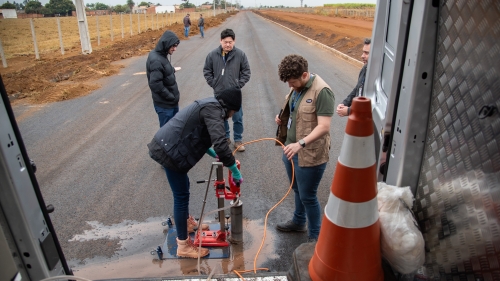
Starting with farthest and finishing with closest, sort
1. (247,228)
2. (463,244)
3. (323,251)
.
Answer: (247,228) < (323,251) < (463,244)

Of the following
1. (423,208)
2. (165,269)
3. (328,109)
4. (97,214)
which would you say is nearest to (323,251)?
(423,208)

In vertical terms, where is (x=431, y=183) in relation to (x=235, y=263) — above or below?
above

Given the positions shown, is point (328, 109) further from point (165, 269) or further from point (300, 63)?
point (165, 269)

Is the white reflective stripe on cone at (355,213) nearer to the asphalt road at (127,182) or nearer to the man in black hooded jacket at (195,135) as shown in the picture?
the man in black hooded jacket at (195,135)

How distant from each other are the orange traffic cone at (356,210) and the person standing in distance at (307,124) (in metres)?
1.26

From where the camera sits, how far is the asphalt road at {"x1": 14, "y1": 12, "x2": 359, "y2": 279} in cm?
390

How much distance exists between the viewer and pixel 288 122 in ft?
12.2

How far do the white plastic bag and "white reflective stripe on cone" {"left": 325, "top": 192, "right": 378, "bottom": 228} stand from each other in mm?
108

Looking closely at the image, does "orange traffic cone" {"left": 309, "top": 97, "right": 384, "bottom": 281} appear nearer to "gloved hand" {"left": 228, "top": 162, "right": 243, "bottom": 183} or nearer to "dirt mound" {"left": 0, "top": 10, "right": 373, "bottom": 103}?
"gloved hand" {"left": 228, "top": 162, "right": 243, "bottom": 183}

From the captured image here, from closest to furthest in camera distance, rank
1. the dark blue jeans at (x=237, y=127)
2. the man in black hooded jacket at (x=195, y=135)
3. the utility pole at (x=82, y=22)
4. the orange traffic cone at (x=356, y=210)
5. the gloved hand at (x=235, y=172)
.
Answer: the orange traffic cone at (x=356, y=210)
the man in black hooded jacket at (x=195, y=135)
the gloved hand at (x=235, y=172)
the dark blue jeans at (x=237, y=127)
the utility pole at (x=82, y=22)

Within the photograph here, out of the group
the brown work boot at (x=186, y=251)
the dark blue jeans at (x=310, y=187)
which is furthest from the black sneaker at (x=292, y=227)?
the brown work boot at (x=186, y=251)

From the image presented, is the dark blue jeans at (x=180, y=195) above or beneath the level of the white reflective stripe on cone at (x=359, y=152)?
beneath

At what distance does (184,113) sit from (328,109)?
1.29m

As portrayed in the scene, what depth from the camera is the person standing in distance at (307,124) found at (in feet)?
10.7
